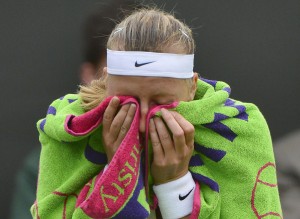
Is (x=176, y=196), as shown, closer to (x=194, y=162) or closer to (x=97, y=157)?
(x=194, y=162)

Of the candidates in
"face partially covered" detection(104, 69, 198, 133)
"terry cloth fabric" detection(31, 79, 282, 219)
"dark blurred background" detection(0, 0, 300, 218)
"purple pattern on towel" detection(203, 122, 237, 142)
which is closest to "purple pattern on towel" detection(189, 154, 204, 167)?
"terry cloth fabric" detection(31, 79, 282, 219)

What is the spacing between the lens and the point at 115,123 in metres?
2.87

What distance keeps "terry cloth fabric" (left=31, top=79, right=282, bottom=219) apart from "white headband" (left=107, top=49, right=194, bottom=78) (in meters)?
0.10

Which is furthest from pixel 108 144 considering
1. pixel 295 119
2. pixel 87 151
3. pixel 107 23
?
pixel 295 119

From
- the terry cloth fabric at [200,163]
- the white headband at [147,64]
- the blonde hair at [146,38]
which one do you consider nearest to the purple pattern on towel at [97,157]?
the terry cloth fabric at [200,163]

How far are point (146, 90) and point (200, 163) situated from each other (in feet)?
1.06

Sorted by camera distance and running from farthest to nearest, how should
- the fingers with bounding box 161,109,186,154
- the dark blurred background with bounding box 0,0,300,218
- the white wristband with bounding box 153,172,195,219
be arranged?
the dark blurred background with bounding box 0,0,300,218, the white wristband with bounding box 153,172,195,219, the fingers with bounding box 161,109,186,154

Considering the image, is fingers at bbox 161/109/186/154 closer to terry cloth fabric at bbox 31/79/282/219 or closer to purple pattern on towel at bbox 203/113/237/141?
terry cloth fabric at bbox 31/79/282/219

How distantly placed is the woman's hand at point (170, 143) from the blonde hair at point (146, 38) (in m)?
0.22

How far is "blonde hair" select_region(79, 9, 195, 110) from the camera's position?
2.92m

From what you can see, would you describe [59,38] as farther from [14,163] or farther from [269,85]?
[269,85]

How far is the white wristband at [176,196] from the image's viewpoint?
9.69 ft

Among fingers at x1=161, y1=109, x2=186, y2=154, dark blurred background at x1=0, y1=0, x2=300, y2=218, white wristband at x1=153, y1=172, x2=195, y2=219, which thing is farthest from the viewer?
dark blurred background at x1=0, y1=0, x2=300, y2=218

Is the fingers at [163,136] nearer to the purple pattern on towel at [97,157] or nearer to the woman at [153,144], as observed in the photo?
the woman at [153,144]
